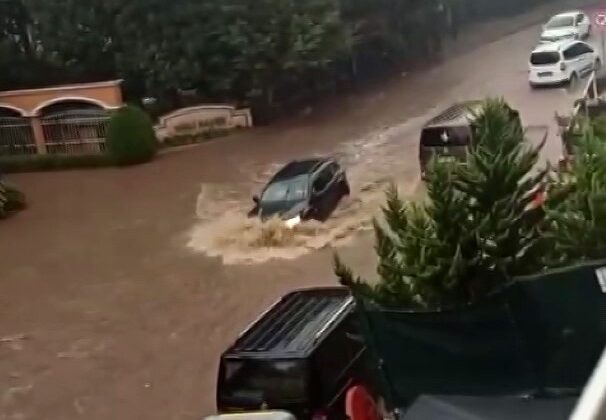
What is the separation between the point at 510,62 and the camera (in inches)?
1119

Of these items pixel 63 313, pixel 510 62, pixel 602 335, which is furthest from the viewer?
pixel 510 62

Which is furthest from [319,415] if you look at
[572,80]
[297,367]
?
[572,80]

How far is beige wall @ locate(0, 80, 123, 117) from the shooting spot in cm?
2414

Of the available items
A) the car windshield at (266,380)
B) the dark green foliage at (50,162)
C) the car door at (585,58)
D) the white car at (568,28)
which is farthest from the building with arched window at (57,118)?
the car windshield at (266,380)

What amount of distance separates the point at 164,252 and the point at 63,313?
2.54m

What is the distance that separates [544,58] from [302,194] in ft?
34.3

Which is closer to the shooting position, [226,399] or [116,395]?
[226,399]

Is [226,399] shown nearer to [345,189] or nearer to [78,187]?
[345,189]

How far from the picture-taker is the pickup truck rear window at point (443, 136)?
16.7 metres

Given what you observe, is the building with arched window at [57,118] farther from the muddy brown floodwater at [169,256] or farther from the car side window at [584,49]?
the car side window at [584,49]

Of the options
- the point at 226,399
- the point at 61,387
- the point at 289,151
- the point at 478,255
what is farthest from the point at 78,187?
the point at 478,255

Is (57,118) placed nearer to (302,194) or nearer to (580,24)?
(302,194)

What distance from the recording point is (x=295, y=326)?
28.3 ft

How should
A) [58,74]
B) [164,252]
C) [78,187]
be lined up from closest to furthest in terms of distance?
[164,252], [78,187], [58,74]
